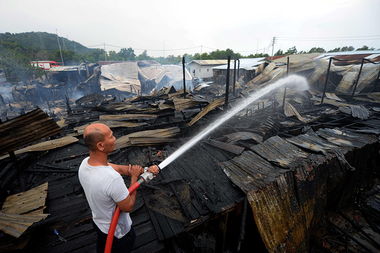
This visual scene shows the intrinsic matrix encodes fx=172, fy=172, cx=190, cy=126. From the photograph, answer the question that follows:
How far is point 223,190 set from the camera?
5.03 metres

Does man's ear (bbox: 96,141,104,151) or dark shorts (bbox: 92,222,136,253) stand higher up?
man's ear (bbox: 96,141,104,151)

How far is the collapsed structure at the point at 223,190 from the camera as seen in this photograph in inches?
166

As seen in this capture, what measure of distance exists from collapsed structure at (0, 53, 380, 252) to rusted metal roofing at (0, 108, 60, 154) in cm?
6

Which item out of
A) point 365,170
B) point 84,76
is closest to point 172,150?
point 365,170

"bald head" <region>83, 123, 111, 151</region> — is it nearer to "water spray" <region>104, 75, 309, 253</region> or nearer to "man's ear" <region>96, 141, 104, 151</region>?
"man's ear" <region>96, 141, 104, 151</region>

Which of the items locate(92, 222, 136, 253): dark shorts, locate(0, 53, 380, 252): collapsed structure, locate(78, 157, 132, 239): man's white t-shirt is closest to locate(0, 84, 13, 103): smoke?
locate(0, 53, 380, 252): collapsed structure

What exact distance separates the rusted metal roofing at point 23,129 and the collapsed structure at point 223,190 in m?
0.06

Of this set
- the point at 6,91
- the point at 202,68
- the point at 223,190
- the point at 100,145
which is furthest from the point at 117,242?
the point at 202,68

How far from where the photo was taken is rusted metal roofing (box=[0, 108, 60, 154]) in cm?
476

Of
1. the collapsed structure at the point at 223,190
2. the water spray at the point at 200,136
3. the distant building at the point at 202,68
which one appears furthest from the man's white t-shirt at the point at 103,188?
the distant building at the point at 202,68

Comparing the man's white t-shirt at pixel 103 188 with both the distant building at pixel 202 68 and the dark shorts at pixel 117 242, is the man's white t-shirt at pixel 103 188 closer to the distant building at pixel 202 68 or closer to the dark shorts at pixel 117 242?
the dark shorts at pixel 117 242

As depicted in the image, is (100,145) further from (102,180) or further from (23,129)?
(23,129)

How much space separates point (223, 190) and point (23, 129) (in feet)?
19.8

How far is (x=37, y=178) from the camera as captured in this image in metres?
5.84
